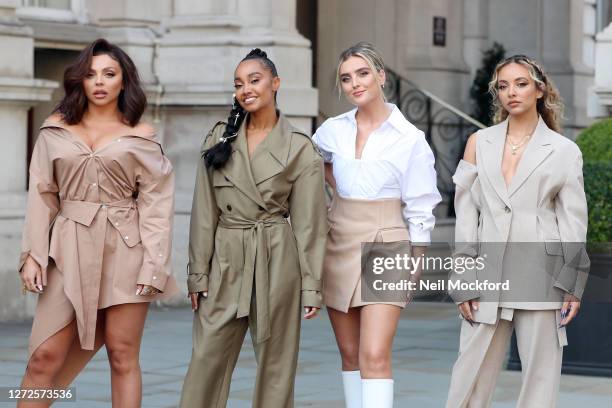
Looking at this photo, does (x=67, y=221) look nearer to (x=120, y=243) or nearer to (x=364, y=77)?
(x=120, y=243)

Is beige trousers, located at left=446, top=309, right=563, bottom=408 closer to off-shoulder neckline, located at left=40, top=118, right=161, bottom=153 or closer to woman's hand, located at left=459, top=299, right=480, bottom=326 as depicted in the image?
woman's hand, located at left=459, top=299, right=480, bottom=326

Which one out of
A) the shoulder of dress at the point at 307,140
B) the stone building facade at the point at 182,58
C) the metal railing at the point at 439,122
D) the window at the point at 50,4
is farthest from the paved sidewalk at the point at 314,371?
the metal railing at the point at 439,122

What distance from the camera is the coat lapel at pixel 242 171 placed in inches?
269

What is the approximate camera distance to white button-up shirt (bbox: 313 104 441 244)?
23.4ft

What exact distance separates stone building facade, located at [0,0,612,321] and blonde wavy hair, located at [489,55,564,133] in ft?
16.4

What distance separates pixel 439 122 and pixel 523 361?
41.6 ft

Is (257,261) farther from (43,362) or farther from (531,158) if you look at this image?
(531,158)

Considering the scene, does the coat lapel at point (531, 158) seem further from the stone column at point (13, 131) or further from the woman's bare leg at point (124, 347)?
the stone column at point (13, 131)

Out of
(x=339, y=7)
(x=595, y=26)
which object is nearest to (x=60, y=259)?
(x=339, y=7)

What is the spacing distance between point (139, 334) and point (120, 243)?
1.47 ft

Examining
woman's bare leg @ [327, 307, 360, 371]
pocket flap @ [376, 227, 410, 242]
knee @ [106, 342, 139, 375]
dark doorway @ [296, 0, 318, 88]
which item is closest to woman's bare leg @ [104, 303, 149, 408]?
knee @ [106, 342, 139, 375]

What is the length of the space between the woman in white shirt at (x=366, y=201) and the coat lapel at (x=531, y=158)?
0.53m

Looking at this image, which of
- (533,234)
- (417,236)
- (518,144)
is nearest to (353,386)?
(417,236)

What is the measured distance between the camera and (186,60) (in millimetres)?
14516
